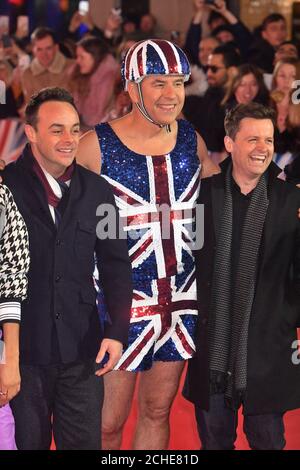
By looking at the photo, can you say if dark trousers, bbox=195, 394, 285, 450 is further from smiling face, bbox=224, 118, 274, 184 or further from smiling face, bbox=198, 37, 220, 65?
smiling face, bbox=198, 37, 220, 65

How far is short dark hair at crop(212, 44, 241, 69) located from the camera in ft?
27.6

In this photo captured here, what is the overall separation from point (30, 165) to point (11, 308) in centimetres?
56

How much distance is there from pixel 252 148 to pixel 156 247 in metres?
0.58

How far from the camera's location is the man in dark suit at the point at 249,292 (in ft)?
13.3

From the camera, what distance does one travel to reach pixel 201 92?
348 inches

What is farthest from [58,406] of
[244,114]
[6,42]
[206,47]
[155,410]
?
[6,42]

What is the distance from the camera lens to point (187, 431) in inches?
204

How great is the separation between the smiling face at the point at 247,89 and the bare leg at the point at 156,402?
3.76 meters

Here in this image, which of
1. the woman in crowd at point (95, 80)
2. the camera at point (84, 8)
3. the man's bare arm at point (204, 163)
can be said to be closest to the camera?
the man's bare arm at point (204, 163)

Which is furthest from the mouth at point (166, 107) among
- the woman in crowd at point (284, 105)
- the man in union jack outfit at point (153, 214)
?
the woman in crowd at point (284, 105)

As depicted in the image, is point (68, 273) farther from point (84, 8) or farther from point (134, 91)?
point (84, 8)

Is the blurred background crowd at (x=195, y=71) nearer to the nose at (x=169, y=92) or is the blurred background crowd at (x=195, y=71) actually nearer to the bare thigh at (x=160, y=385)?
the nose at (x=169, y=92)

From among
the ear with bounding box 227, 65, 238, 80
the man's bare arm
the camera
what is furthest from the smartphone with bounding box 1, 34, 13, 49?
the man's bare arm
